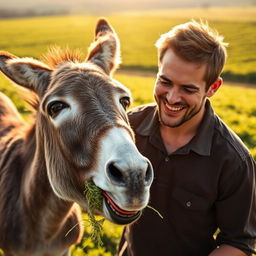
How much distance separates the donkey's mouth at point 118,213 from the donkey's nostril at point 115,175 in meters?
0.22

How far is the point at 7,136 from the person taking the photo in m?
4.47

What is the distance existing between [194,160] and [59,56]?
159 centimetres

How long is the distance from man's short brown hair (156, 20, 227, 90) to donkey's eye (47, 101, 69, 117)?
113 cm

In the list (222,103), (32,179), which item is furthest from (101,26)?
(222,103)

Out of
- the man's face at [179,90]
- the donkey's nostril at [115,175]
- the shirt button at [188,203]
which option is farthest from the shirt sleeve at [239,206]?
the donkey's nostril at [115,175]

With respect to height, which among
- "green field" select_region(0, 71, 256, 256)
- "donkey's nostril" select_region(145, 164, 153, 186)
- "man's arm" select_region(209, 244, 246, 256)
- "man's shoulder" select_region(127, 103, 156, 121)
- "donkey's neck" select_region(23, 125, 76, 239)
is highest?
"donkey's nostril" select_region(145, 164, 153, 186)

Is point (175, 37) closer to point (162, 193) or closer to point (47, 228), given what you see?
point (162, 193)

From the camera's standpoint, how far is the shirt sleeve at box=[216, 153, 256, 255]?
10.1 ft

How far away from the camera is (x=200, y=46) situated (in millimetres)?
3061

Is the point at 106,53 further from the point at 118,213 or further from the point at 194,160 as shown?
the point at 118,213

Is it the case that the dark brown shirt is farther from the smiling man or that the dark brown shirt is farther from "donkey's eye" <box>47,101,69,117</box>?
"donkey's eye" <box>47,101,69,117</box>

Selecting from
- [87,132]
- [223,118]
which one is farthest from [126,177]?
[223,118]

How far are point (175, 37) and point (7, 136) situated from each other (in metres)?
2.52

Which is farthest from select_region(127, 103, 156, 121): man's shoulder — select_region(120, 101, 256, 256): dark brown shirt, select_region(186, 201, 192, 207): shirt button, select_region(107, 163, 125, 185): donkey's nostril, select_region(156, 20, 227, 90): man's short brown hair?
select_region(107, 163, 125, 185): donkey's nostril
